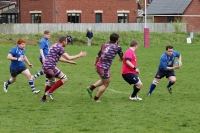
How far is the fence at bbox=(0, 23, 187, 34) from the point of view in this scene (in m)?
54.7

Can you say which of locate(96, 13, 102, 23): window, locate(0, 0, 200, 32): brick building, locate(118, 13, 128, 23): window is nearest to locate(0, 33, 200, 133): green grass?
locate(0, 0, 200, 32): brick building

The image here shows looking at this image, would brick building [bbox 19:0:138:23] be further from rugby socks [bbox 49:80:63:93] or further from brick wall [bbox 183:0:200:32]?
rugby socks [bbox 49:80:63:93]

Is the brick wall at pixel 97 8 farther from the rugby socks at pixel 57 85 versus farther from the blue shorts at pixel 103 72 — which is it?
the blue shorts at pixel 103 72

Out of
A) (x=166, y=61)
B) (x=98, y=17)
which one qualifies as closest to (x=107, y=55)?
(x=166, y=61)

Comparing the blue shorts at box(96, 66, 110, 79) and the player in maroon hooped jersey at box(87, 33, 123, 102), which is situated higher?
the player in maroon hooped jersey at box(87, 33, 123, 102)

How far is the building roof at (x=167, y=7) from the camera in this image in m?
65.8

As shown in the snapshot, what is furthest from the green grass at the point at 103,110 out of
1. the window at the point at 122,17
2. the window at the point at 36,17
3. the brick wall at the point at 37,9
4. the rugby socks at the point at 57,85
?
the window at the point at 122,17

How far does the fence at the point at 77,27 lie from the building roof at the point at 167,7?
312 inches

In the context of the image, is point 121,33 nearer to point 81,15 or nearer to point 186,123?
point 81,15

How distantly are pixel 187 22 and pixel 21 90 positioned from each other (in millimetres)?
46737

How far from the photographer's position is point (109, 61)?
45.8 feet

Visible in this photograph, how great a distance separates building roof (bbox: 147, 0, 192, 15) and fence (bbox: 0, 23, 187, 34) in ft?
26.0

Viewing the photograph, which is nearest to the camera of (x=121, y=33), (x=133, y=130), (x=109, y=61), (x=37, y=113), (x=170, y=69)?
(x=133, y=130)

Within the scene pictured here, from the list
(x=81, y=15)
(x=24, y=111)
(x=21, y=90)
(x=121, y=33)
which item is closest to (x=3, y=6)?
(x=81, y=15)
